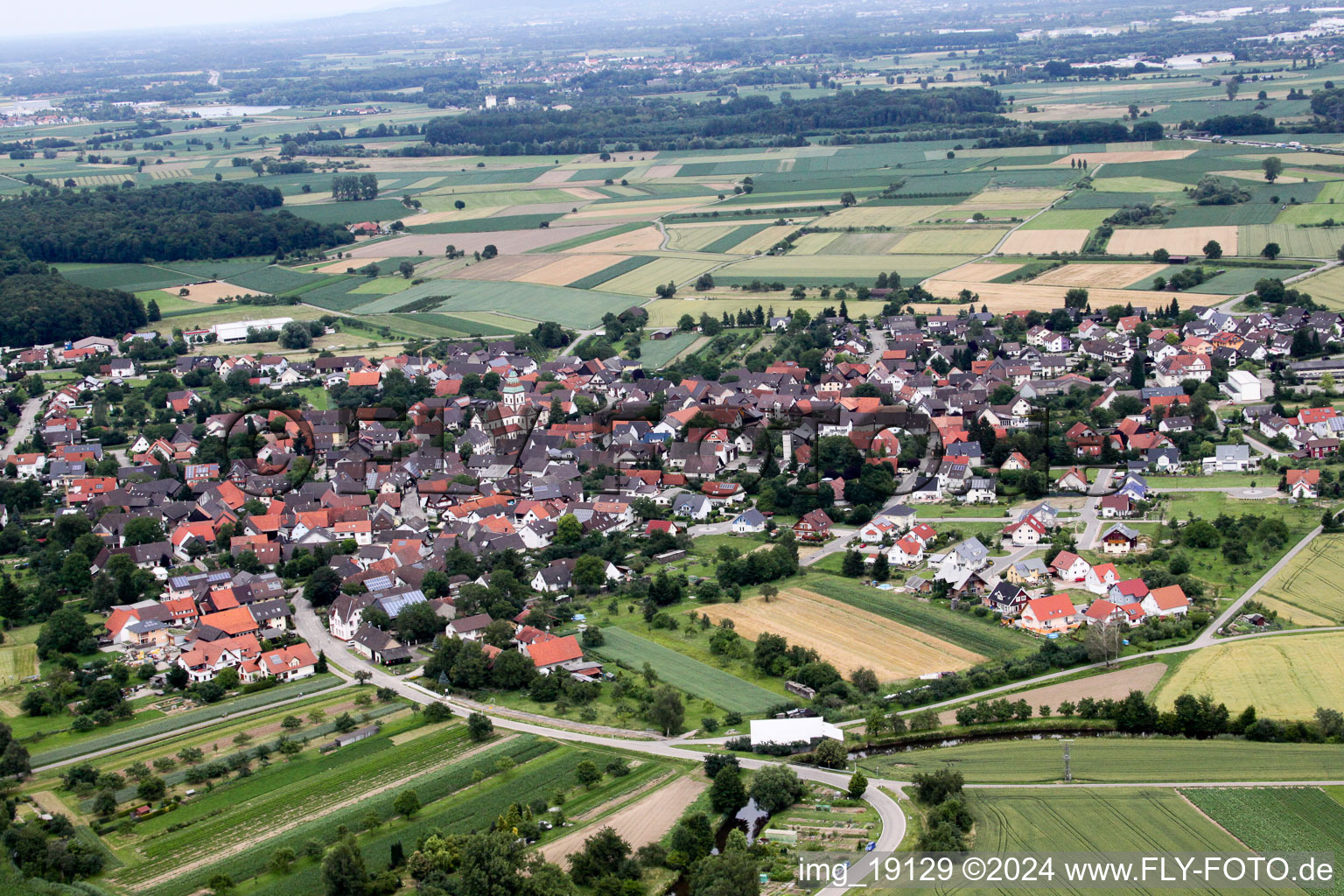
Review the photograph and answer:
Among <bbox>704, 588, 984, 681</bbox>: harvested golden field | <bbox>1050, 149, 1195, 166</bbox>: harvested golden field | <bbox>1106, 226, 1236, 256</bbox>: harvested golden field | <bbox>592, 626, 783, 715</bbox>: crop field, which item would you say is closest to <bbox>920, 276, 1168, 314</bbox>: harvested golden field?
<bbox>1106, 226, 1236, 256</bbox>: harvested golden field

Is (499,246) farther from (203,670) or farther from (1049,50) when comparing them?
(1049,50)

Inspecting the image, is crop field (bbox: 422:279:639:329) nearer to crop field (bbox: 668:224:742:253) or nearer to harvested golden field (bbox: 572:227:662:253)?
harvested golden field (bbox: 572:227:662:253)

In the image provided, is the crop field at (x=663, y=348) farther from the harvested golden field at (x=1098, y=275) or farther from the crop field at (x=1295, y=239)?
the crop field at (x=1295, y=239)

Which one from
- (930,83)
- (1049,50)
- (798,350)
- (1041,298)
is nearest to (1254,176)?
(1041,298)

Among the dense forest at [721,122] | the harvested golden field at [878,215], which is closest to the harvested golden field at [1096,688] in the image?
the harvested golden field at [878,215]

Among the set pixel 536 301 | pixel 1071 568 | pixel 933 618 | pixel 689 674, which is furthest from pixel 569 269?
pixel 689 674
